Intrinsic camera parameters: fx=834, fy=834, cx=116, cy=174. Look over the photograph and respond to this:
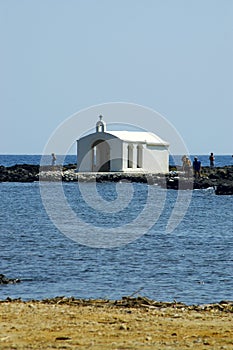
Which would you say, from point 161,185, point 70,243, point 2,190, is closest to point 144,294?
point 70,243

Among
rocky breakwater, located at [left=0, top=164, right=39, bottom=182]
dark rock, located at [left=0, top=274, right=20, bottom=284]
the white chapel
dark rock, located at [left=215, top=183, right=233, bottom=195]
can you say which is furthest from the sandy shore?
rocky breakwater, located at [left=0, top=164, right=39, bottom=182]

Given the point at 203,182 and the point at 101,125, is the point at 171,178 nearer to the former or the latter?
the point at 203,182

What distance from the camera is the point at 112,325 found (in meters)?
11.0

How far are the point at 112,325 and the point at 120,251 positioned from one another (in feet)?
44.5

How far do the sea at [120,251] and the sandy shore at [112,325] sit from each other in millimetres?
2294

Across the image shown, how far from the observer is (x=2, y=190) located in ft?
205

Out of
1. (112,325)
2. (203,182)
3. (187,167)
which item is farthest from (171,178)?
(112,325)

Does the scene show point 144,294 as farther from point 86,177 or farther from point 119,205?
point 86,177

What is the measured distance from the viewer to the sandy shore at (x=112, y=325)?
984 centimetres

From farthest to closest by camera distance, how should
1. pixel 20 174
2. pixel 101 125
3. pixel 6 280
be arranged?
1. pixel 20 174
2. pixel 101 125
3. pixel 6 280

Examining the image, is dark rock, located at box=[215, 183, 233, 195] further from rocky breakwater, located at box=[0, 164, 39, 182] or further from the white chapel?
rocky breakwater, located at box=[0, 164, 39, 182]

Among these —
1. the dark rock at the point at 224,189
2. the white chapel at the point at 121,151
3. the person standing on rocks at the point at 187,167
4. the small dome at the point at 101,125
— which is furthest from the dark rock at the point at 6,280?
the person standing on rocks at the point at 187,167

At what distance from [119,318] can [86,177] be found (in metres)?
49.3

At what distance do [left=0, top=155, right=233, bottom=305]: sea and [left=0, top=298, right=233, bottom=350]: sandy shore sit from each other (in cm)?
229
